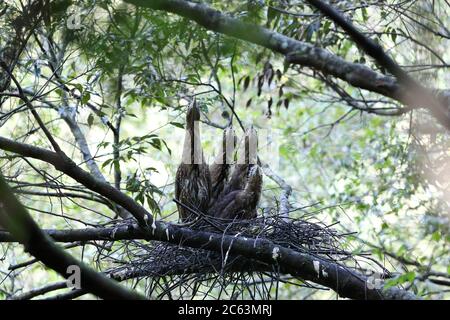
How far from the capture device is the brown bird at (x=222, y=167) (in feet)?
19.0

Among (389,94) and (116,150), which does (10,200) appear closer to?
(389,94)

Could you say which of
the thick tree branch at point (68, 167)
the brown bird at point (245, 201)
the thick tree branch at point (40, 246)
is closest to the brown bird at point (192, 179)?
the brown bird at point (245, 201)

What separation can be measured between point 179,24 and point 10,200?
3287mm

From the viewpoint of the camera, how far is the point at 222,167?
5.92 meters

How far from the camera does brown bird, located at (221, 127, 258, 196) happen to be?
224 inches

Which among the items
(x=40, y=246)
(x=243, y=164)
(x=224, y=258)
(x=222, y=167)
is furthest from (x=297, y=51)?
(x=40, y=246)

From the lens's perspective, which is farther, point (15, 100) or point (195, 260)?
point (15, 100)

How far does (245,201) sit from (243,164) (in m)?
0.38

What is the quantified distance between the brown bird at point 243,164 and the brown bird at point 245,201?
15cm

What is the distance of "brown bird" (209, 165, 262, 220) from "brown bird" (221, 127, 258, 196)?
149mm

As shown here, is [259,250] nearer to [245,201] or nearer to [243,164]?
[245,201]

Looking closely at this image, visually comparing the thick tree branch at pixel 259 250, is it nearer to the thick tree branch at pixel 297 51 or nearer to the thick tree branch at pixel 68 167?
the thick tree branch at pixel 68 167

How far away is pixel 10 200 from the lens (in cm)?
182
